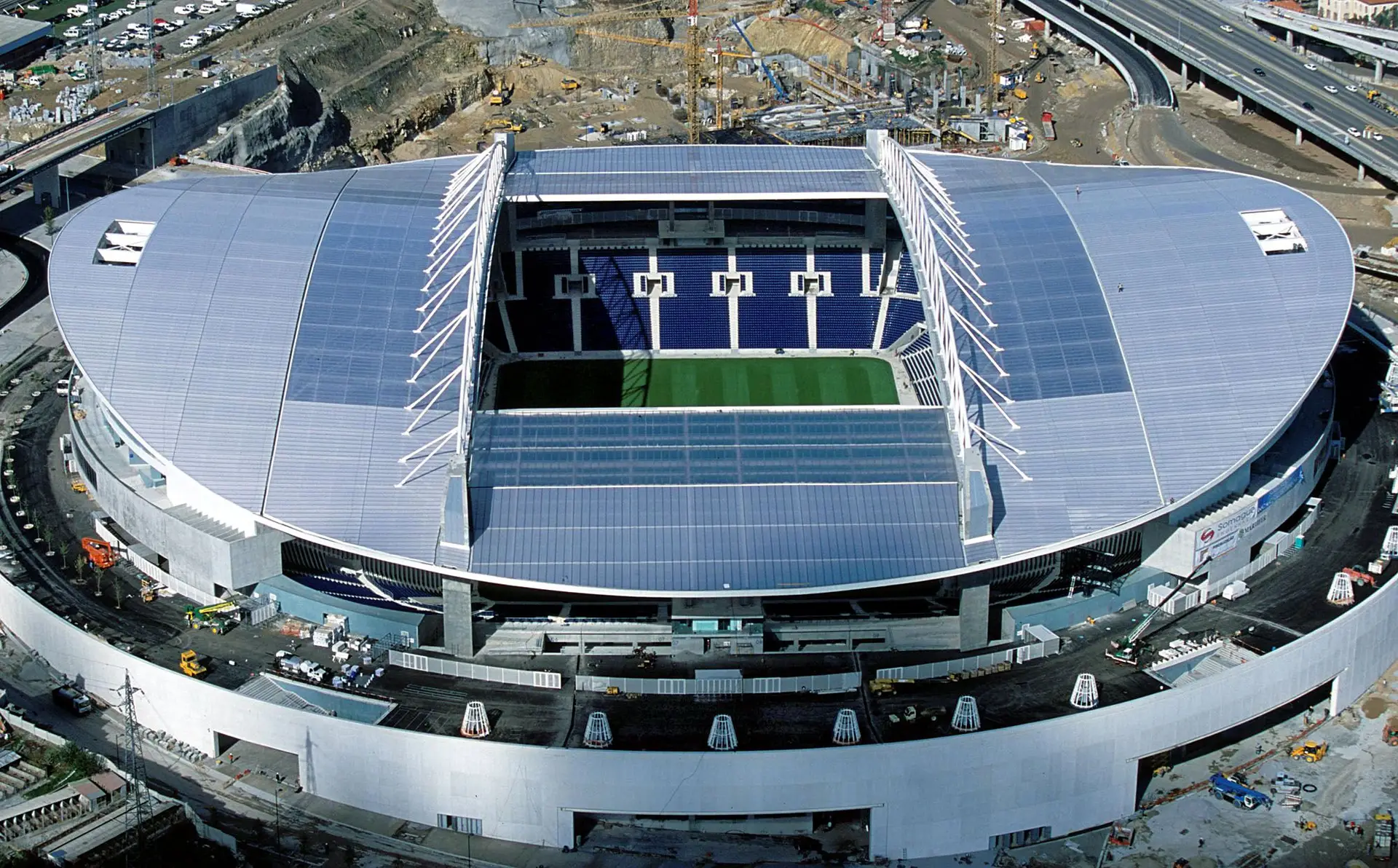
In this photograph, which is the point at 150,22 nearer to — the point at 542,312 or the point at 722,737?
the point at 542,312

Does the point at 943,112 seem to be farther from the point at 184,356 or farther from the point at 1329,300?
the point at 184,356

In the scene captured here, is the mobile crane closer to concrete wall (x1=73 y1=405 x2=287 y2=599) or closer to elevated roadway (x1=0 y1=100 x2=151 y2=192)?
concrete wall (x1=73 y1=405 x2=287 y2=599)

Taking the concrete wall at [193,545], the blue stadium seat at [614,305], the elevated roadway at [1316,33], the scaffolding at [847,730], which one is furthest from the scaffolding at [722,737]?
the elevated roadway at [1316,33]

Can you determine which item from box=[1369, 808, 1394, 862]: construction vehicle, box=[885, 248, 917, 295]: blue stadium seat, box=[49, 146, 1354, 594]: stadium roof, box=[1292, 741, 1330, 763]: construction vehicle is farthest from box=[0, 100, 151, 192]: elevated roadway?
box=[1369, 808, 1394, 862]: construction vehicle

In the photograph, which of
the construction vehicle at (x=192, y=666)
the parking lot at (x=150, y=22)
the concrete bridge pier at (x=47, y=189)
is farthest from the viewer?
the parking lot at (x=150, y=22)

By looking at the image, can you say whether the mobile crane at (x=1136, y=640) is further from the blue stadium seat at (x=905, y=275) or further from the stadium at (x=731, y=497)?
the blue stadium seat at (x=905, y=275)

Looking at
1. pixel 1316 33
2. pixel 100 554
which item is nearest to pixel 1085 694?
pixel 100 554
